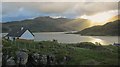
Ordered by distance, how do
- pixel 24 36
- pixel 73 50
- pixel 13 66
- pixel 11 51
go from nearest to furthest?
pixel 13 66 < pixel 11 51 < pixel 73 50 < pixel 24 36

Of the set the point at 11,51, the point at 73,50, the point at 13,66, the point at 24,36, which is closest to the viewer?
the point at 13,66

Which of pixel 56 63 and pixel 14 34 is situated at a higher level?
pixel 14 34

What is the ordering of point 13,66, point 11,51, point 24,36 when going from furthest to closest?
point 24,36, point 11,51, point 13,66

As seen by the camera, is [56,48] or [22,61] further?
[56,48]

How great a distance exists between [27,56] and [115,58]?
8.41 meters

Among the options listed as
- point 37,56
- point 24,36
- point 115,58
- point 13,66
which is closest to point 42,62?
point 37,56

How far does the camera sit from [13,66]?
76.4ft

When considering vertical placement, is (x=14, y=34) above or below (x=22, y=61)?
above

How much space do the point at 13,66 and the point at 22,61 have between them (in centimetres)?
94

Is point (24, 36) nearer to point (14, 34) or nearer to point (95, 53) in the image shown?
point (14, 34)

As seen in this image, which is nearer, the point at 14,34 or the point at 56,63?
the point at 56,63

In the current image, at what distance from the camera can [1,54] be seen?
24172 millimetres

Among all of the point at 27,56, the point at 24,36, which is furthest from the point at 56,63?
the point at 24,36

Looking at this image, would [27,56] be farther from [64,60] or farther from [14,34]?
[14,34]
